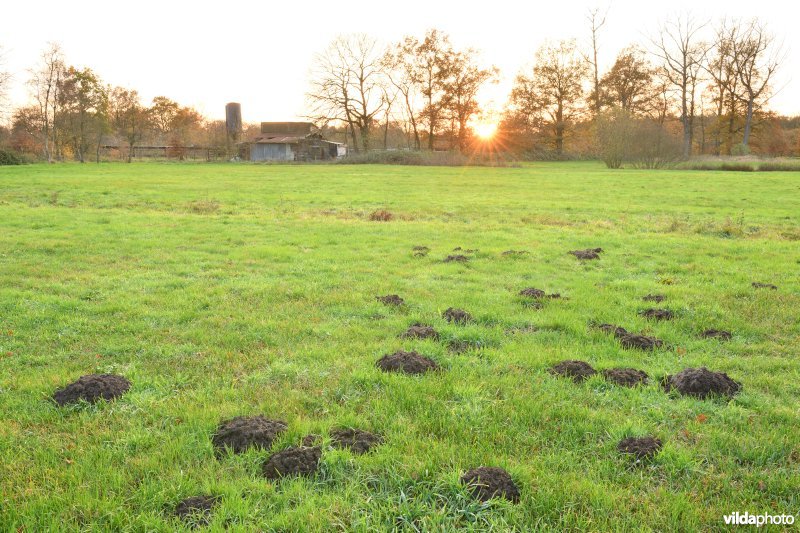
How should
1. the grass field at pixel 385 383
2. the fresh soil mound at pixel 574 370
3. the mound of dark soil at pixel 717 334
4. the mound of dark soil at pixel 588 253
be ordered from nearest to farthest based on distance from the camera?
the grass field at pixel 385 383 < the fresh soil mound at pixel 574 370 < the mound of dark soil at pixel 717 334 < the mound of dark soil at pixel 588 253

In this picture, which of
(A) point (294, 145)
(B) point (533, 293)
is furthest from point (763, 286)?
(A) point (294, 145)

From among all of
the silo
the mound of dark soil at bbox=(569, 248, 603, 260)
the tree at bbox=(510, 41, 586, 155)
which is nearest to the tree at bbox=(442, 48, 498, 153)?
the tree at bbox=(510, 41, 586, 155)

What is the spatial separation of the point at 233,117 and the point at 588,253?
89.9m

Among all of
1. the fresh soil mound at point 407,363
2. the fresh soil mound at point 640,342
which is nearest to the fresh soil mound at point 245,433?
the fresh soil mound at point 407,363

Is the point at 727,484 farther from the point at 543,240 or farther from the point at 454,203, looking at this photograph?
the point at 454,203

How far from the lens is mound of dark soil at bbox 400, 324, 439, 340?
6606 mm

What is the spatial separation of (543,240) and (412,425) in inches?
421

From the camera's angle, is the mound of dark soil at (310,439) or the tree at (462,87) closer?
the mound of dark soil at (310,439)

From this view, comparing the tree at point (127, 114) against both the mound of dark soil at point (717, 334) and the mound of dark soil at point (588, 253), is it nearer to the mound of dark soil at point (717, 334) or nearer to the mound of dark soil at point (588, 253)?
the mound of dark soil at point (588, 253)

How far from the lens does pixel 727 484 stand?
3707 mm

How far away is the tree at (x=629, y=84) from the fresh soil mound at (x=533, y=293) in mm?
71608

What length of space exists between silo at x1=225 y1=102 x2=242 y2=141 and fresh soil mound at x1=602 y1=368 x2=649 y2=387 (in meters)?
92.9

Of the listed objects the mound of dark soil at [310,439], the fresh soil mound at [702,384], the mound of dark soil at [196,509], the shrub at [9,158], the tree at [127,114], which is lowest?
the mound of dark soil at [196,509]

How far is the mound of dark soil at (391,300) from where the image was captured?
26.7ft
